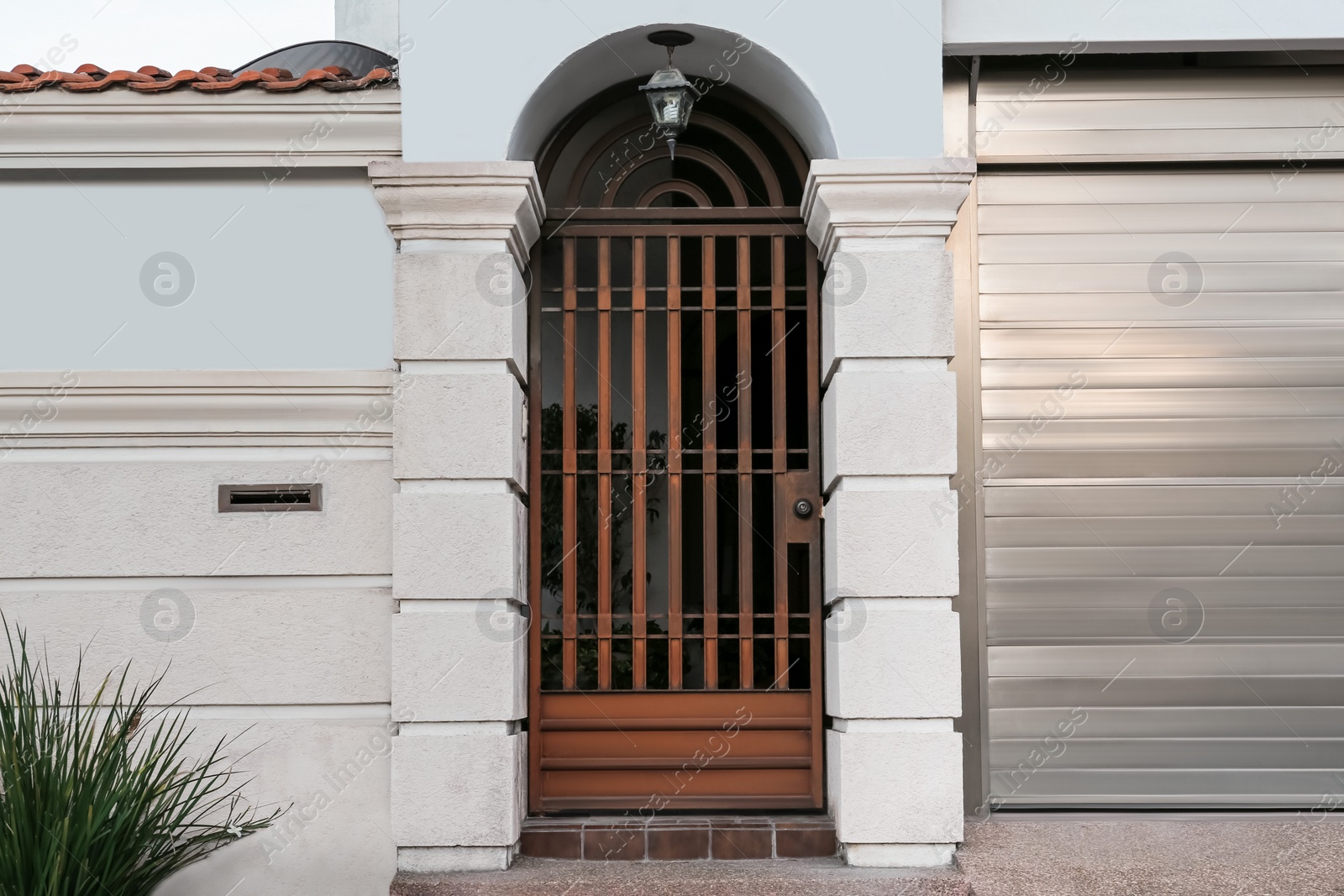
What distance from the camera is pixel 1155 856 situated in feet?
15.7

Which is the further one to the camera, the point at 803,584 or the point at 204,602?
the point at 803,584

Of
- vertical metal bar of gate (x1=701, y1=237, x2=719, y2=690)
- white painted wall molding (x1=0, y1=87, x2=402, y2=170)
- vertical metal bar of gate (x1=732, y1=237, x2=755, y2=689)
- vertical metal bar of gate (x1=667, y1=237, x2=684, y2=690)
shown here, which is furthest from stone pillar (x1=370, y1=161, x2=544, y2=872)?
vertical metal bar of gate (x1=732, y1=237, x2=755, y2=689)

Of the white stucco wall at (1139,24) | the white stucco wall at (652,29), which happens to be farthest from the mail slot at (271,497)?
the white stucco wall at (1139,24)

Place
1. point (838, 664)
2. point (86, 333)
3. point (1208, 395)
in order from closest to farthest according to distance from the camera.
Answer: point (838, 664) → point (86, 333) → point (1208, 395)

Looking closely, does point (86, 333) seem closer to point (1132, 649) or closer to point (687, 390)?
point (687, 390)

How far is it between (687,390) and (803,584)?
41.2 inches

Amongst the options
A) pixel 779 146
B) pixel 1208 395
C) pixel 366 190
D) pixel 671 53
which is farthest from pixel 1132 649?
pixel 366 190

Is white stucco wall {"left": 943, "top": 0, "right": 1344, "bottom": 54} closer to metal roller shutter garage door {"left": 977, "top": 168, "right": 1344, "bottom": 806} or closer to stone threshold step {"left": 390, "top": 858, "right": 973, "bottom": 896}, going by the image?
metal roller shutter garage door {"left": 977, "top": 168, "right": 1344, "bottom": 806}

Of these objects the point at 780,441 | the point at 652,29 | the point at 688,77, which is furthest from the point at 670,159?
the point at 780,441

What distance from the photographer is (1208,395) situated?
18.2ft

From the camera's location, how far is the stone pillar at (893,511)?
188 inches

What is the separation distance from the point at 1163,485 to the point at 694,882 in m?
2.88

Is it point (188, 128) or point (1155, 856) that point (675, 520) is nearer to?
point (1155, 856)

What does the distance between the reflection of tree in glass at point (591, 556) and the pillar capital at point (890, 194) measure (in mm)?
1302
